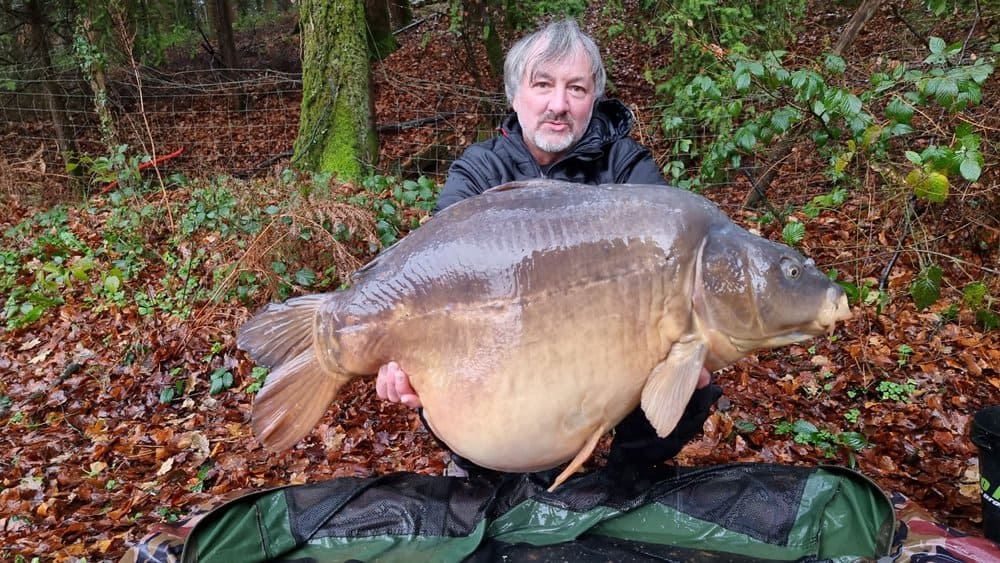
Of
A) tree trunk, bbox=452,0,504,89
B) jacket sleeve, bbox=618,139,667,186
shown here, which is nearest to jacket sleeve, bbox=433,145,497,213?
jacket sleeve, bbox=618,139,667,186

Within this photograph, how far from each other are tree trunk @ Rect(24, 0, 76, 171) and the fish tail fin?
19.8 feet

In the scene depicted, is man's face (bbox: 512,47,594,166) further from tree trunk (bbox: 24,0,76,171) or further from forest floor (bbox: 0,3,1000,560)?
tree trunk (bbox: 24,0,76,171)

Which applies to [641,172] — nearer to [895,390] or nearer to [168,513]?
[895,390]

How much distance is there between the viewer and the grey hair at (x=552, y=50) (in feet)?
6.08

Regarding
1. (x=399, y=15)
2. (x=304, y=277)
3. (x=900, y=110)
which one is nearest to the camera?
(x=900, y=110)

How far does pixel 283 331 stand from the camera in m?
1.43

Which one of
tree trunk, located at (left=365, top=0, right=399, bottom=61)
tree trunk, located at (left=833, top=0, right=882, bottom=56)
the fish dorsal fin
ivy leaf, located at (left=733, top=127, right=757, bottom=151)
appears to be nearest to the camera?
the fish dorsal fin

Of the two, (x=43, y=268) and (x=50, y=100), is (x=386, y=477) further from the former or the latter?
(x=50, y=100)

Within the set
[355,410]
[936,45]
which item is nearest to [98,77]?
[355,410]

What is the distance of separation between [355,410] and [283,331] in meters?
1.50

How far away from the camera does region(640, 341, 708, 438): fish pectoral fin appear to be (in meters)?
1.28

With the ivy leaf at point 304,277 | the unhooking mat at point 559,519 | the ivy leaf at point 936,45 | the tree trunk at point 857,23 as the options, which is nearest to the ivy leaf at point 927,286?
the ivy leaf at point 936,45

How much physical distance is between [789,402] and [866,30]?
15.4 feet

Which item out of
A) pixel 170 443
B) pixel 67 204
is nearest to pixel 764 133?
pixel 170 443
